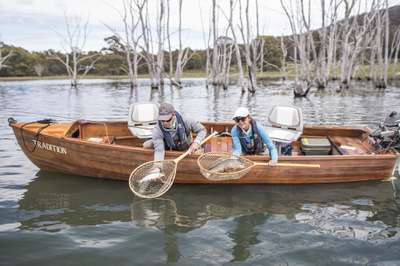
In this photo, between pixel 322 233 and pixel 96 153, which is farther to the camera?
pixel 96 153

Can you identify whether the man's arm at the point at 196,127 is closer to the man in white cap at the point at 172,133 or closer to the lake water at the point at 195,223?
the man in white cap at the point at 172,133

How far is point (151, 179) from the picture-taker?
666cm

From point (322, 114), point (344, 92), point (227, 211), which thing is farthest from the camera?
point (344, 92)

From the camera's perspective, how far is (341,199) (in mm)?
6996

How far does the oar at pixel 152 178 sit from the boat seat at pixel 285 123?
2.61 metres

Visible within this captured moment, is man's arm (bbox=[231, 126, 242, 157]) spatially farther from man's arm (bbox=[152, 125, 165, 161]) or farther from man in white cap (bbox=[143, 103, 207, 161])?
man's arm (bbox=[152, 125, 165, 161])

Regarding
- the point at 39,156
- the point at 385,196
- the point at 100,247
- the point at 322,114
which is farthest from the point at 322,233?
the point at 322,114

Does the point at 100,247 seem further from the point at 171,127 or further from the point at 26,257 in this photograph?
the point at 171,127

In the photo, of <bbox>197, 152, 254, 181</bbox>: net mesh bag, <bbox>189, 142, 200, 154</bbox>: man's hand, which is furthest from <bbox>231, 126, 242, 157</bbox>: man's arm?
<bbox>189, 142, 200, 154</bbox>: man's hand

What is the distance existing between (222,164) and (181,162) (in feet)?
2.59

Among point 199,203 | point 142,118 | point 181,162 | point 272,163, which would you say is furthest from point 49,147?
point 272,163

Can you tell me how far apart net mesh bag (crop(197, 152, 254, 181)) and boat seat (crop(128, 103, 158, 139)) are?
7.72 feet

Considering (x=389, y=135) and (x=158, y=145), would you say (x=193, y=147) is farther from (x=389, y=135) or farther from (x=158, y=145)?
(x=389, y=135)

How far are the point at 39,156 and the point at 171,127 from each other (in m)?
2.98
